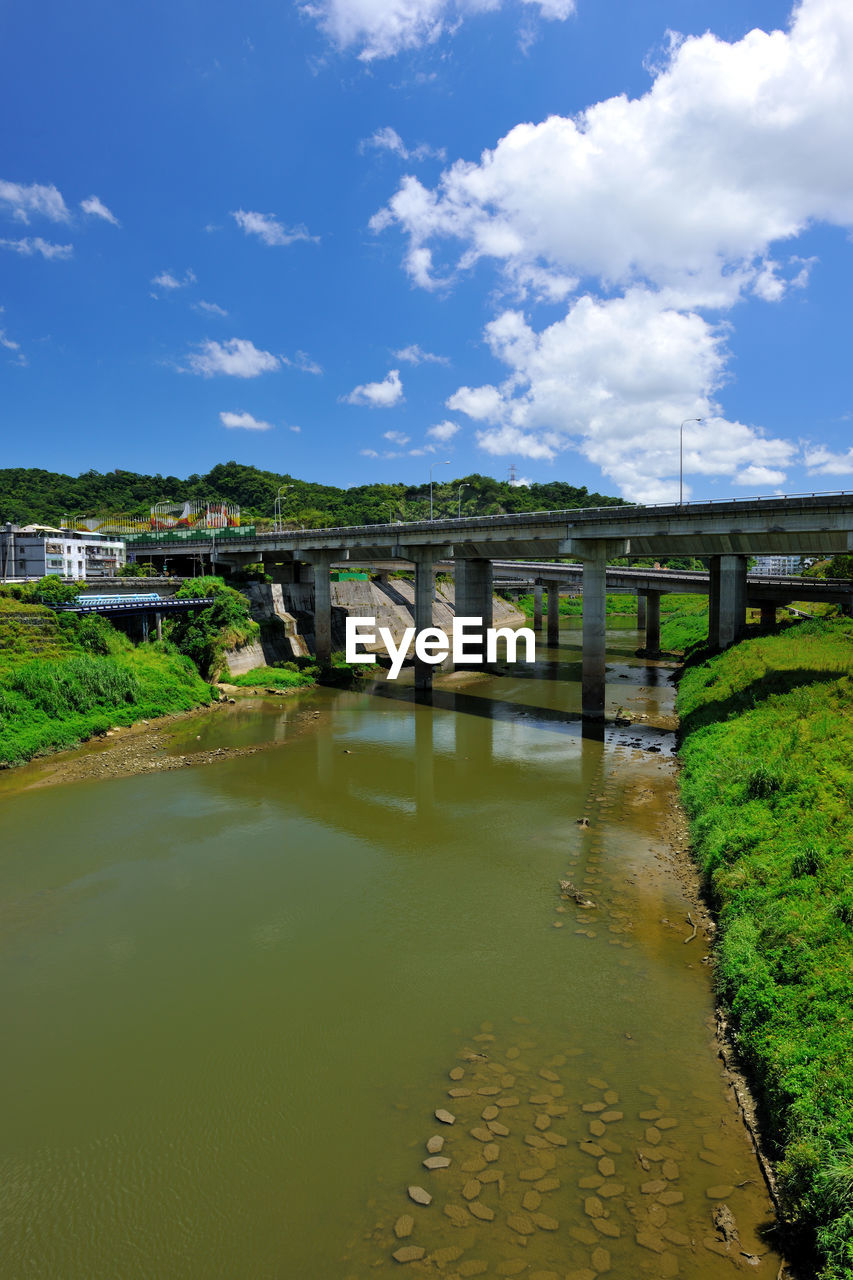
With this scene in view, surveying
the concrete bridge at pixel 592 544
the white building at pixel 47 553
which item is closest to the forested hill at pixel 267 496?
the white building at pixel 47 553

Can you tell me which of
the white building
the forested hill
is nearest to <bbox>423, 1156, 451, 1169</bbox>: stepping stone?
the white building

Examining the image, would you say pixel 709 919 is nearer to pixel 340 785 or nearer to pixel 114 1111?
pixel 114 1111

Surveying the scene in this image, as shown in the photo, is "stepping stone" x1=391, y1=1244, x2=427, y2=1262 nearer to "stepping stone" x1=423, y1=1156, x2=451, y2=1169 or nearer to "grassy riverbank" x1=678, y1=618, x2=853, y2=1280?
"stepping stone" x1=423, y1=1156, x2=451, y2=1169

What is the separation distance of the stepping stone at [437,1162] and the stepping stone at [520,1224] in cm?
117

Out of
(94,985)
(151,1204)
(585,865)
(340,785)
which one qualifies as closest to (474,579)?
(340,785)

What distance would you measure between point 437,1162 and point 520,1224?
145 centimetres

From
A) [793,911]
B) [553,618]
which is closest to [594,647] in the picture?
[793,911]

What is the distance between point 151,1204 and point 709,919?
13.0 metres

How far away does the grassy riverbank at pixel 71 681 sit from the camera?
103 ft

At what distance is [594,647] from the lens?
1502 inches

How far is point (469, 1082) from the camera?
1094cm

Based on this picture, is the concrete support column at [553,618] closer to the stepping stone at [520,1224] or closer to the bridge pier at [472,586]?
the bridge pier at [472,586]

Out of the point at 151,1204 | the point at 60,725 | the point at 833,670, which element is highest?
the point at 833,670

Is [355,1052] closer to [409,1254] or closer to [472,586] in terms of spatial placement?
[409,1254]
